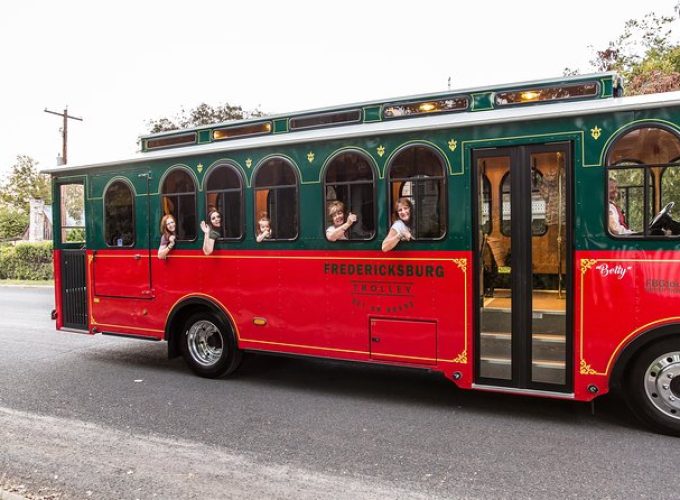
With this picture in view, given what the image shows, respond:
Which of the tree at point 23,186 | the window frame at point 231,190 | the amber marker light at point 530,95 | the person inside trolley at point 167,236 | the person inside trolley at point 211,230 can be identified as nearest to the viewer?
the amber marker light at point 530,95

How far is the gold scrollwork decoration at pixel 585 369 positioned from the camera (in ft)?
16.3

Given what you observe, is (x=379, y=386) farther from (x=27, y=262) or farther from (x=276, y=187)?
(x=27, y=262)

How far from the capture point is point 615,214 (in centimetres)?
485

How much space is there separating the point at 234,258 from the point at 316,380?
5.86 ft

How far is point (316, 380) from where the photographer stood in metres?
6.94

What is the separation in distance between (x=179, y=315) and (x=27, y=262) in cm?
2151

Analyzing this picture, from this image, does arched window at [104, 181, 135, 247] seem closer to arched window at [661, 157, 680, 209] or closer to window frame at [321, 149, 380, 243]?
window frame at [321, 149, 380, 243]

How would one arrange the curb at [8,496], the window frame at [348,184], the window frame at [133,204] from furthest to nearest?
the window frame at [133,204]
the window frame at [348,184]
the curb at [8,496]

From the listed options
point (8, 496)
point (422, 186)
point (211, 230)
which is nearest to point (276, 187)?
point (211, 230)

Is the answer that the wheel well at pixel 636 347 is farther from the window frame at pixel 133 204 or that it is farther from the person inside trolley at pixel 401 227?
the window frame at pixel 133 204

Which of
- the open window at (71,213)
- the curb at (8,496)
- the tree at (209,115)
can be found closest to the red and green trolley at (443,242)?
the open window at (71,213)

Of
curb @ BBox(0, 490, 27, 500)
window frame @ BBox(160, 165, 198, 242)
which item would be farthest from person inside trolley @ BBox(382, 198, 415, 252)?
curb @ BBox(0, 490, 27, 500)

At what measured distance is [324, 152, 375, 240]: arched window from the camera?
584 centimetres

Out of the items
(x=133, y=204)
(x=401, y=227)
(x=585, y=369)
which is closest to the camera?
(x=585, y=369)
